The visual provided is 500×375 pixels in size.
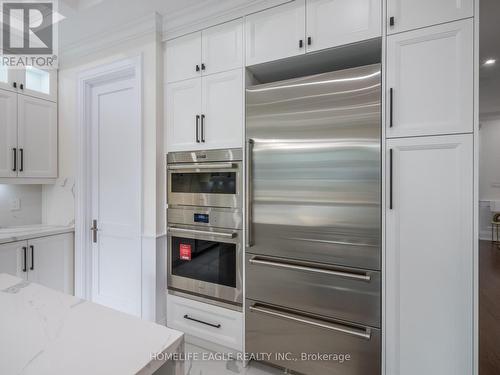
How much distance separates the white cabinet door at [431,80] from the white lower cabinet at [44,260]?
3073 mm

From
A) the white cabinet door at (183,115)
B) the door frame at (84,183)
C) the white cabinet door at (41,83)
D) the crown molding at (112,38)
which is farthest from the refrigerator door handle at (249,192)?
the white cabinet door at (41,83)

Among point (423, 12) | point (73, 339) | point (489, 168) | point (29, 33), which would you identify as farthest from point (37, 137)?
point (489, 168)

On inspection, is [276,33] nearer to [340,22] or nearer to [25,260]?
[340,22]

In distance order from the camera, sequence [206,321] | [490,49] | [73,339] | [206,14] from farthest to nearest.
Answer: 1. [490,49]
2. [206,321]
3. [206,14]
4. [73,339]

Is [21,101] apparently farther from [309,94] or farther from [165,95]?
[309,94]

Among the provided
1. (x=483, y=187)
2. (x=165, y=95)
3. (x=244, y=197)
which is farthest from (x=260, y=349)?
(x=483, y=187)

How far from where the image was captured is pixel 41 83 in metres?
2.80

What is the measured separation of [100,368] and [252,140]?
1529mm

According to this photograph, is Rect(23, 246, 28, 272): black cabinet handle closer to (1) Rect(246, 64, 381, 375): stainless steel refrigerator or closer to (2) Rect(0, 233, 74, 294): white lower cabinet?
(2) Rect(0, 233, 74, 294): white lower cabinet

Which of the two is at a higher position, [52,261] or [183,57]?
[183,57]

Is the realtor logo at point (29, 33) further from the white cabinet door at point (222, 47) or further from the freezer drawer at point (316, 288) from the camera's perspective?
the freezer drawer at point (316, 288)

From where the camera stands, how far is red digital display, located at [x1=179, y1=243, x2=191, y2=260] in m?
2.17

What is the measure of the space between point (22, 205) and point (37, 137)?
78 centimetres

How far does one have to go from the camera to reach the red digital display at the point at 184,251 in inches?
85.5
